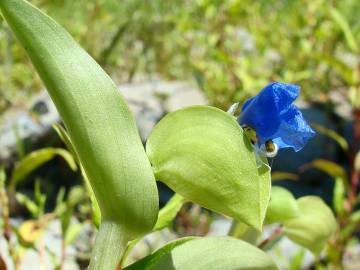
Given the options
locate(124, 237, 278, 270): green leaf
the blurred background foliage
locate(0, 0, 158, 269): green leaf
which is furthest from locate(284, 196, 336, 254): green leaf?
the blurred background foliage

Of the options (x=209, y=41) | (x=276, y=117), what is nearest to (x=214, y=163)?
(x=276, y=117)

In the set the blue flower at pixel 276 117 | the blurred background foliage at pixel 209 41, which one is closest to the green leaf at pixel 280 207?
the blue flower at pixel 276 117

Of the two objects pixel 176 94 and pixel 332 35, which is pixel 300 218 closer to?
pixel 176 94

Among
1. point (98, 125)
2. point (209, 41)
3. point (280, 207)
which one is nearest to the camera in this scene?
point (98, 125)

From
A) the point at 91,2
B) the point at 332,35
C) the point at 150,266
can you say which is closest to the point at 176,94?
the point at 91,2

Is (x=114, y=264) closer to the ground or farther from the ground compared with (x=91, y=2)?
farther from the ground

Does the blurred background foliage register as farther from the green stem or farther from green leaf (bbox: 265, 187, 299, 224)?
the green stem

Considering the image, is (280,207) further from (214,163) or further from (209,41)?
(209,41)
